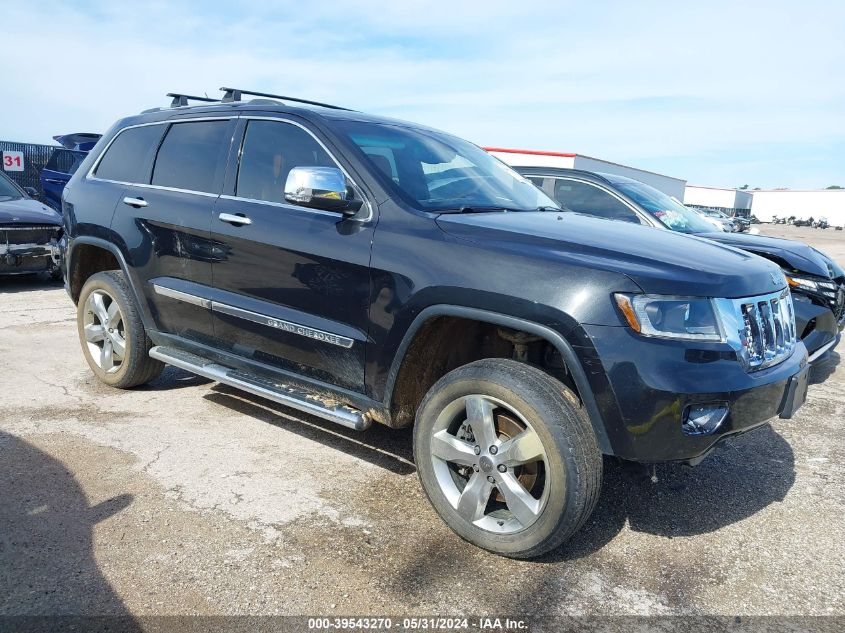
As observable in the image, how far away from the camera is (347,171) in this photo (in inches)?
140

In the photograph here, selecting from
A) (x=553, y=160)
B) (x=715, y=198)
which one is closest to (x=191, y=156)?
(x=553, y=160)

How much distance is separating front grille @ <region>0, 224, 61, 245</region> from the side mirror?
727 centimetres

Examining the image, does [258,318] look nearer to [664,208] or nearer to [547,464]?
[547,464]

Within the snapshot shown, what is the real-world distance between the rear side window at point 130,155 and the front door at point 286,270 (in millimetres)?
985

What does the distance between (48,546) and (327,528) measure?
115cm

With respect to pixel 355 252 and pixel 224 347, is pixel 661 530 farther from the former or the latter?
pixel 224 347

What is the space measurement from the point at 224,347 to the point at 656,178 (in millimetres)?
38220

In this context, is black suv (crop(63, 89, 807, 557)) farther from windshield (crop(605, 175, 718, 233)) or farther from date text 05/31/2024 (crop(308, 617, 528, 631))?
windshield (crop(605, 175, 718, 233))

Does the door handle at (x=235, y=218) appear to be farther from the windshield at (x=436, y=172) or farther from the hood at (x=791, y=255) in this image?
the hood at (x=791, y=255)

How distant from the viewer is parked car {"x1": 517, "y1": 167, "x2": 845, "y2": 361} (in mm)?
5586

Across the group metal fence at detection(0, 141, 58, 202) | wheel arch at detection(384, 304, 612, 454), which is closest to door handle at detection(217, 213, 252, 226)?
wheel arch at detection(384, 304, 612, 454)

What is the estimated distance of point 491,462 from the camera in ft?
9.71

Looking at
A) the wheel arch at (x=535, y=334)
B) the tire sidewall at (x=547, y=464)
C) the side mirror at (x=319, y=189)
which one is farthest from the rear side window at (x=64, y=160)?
the tire sidewall at (x=547, y=464)

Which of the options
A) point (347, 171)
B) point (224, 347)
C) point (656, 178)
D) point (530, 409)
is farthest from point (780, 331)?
point (656, 178)
